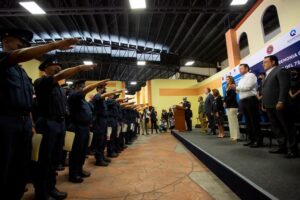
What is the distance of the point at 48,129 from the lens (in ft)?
6.41

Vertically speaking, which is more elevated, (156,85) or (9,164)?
(156,85)

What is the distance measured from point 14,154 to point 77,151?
1306mm

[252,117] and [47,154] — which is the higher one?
[252,117]

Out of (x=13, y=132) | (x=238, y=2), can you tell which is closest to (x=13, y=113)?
(x=13, y=132)

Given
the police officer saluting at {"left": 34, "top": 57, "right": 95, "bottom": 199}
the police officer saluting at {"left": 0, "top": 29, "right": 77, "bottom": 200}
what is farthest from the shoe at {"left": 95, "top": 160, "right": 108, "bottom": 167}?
the police officer saluting at {"left": 0, "top": 29, "right": 77, "bottom": 200}

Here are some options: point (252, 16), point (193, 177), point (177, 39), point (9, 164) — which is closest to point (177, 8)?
point (252, 16)

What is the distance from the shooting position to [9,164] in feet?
4.36

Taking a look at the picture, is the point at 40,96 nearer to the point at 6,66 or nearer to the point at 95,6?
the point at 6,66

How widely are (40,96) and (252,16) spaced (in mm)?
6898

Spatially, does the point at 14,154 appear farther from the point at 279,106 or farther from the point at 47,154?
the point at 279,106

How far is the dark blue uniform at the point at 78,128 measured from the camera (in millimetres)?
2635

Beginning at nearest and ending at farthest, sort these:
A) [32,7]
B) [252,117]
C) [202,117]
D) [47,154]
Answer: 1. [47,154]
2. [252,117]
3. [32,7]
4. [202,117]

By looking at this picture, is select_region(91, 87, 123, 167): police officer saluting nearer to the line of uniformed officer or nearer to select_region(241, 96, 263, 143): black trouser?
the line of uniformed officer

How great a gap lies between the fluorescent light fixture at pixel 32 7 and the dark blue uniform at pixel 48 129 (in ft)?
17.2
